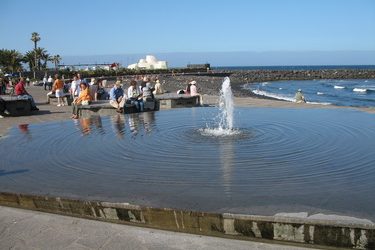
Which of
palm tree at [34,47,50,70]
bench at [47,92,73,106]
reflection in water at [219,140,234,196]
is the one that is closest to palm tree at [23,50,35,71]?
palm tree at [34,47,50,70]

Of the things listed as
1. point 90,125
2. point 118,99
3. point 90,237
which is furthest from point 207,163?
point 118,99

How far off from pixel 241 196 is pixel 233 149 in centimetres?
306

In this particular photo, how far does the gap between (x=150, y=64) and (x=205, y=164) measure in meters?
88.6

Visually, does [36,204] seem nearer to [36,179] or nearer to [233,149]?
[36,179]

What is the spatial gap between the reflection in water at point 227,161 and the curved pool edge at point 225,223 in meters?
0.99

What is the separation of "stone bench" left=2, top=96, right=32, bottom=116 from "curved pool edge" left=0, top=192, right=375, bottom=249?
11.8 meters

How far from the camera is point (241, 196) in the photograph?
5613 millimetres

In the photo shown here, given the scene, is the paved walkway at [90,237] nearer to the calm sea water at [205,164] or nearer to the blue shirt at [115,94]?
the calm sea water at [205,164]

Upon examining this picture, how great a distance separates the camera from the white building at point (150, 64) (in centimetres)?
9218

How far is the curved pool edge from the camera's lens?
4.36 meters

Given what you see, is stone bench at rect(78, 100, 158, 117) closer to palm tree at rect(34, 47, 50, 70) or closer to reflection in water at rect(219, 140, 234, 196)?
reflection in water at rect(219, 140, 234, 196)

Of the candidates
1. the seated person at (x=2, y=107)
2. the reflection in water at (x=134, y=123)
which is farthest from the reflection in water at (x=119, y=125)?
the seated person at (x=2, y=107)

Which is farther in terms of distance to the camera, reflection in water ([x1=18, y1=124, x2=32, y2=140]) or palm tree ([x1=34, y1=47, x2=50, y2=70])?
palm tree ([x1=34, y1=47, x2=50, y2=70])

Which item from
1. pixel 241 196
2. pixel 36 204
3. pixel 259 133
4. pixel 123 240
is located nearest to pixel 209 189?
pixel 241 196
